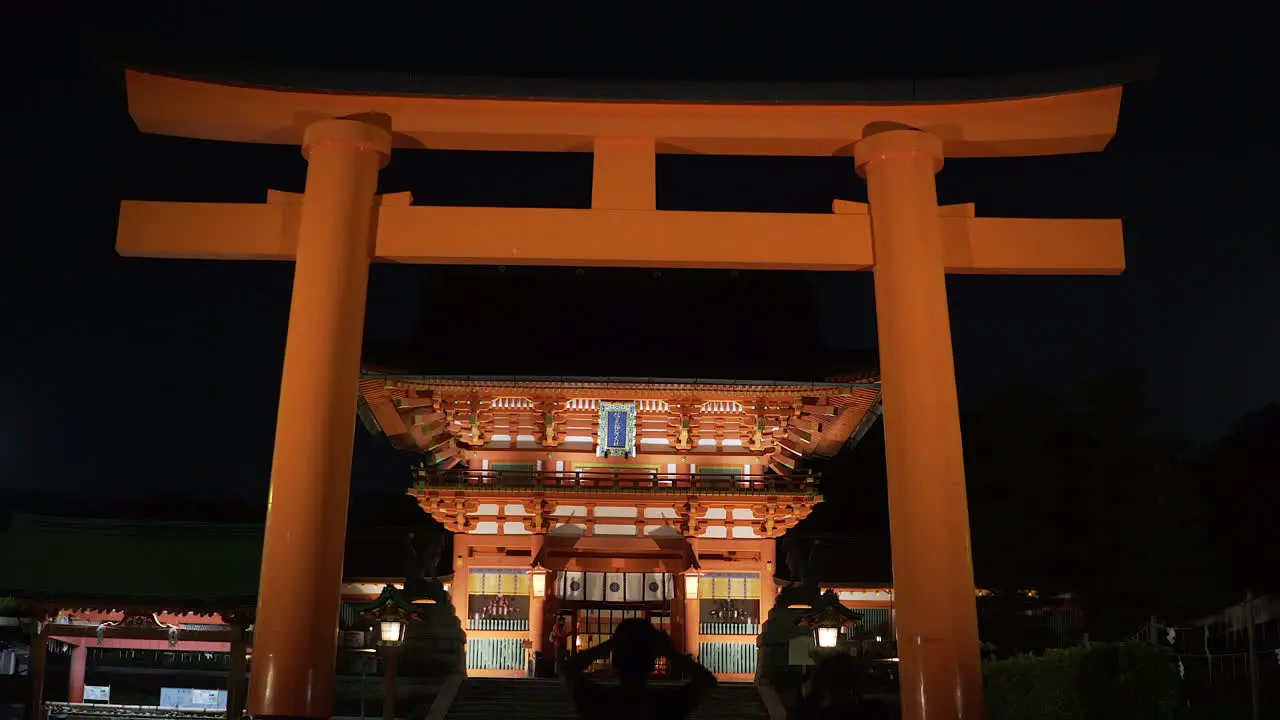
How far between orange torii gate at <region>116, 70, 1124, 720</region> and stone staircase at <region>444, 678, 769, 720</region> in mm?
9634

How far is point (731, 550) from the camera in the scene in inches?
821

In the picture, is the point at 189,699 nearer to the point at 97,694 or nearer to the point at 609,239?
the point at 97,694

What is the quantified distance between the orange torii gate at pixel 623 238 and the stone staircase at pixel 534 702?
9.63m

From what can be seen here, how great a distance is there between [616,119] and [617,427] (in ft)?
40.8

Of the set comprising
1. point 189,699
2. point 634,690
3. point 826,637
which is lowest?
point 634,690

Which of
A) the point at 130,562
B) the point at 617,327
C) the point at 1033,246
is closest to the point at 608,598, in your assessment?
the point at 617,327

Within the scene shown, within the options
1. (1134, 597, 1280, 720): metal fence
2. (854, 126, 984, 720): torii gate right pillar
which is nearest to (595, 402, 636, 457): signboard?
(1134, 597, 1280, 720): metal fence

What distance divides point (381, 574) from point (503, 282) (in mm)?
6468

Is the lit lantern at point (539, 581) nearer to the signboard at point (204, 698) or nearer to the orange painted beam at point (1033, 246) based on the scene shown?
the signboard at point (204, 698)

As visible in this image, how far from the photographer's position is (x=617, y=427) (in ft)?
65.8

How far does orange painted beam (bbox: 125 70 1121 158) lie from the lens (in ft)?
25.7

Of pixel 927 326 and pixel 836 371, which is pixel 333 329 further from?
pixel 836 371

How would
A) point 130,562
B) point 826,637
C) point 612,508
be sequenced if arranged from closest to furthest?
point 130,562
point 826,637
point 612,508

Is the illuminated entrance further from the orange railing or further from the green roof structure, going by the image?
the green roof structure
